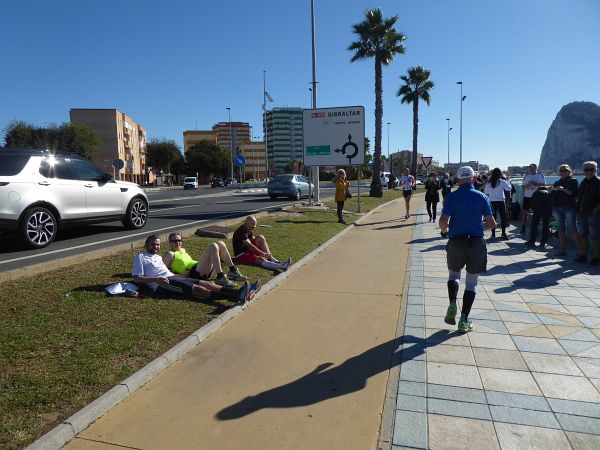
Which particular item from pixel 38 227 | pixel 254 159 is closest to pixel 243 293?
pixel 38 227

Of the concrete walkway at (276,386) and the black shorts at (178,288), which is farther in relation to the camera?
the black shorts at (178,288)

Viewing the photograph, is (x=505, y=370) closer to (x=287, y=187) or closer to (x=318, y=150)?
(x=318, y=150)

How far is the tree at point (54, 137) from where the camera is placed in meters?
49.3

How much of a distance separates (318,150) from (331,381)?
15.2 metres

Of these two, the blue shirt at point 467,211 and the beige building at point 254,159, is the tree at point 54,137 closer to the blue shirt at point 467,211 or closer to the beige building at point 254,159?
the blue shirt at point 467,211

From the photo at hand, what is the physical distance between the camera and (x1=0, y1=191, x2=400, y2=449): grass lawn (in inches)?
117

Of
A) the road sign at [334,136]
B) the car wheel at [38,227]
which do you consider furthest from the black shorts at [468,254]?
the road sign at [334,136]

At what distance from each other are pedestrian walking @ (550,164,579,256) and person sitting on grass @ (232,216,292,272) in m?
5.36

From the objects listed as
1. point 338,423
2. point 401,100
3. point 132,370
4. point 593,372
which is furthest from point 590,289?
point 401,100

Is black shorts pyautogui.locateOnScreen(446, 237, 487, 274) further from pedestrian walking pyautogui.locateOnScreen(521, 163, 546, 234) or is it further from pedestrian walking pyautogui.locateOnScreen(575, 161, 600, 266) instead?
pedestrian walking pyautogui.locateOnScreen(521, 163, 546, 234)

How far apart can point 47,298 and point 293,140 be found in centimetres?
14952

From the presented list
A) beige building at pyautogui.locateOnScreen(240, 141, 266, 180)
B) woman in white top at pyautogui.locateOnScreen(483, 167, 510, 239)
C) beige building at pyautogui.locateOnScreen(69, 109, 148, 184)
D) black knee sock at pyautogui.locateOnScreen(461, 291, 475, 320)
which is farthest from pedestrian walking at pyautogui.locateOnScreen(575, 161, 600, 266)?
beige building at pyautogui.locateOnScreen(240, 141, 266, 180)

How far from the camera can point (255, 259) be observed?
738 centimetres

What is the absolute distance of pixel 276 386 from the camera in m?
3.49
